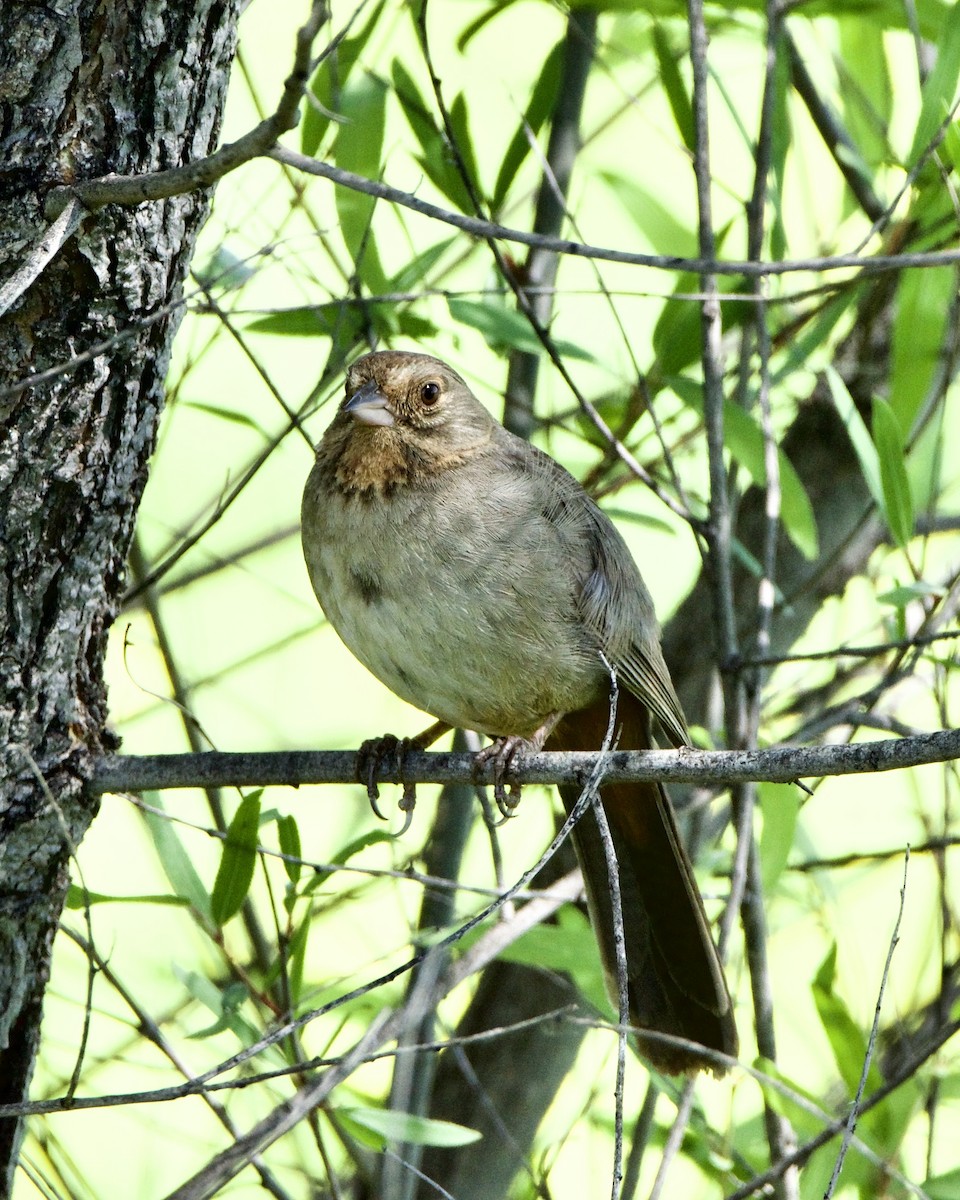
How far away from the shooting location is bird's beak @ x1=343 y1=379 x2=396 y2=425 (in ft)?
12.7

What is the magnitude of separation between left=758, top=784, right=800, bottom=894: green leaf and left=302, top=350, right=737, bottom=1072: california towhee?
216 mm

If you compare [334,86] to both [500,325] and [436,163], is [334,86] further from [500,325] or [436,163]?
[500,325]

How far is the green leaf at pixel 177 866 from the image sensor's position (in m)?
3.69

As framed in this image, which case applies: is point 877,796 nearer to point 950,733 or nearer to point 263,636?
point 263,636

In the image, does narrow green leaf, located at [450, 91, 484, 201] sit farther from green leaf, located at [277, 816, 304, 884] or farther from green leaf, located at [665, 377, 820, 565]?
green leaf, located at [277, 816, 304, 884]

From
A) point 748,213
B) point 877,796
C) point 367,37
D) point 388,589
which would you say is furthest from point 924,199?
point 877,796

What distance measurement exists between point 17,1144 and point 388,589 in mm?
1496

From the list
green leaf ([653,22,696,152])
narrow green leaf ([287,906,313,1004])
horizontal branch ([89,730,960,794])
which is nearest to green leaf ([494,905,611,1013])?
narrow green leaf ([287,906,313,1004])

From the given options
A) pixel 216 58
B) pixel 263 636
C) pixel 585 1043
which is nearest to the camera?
pixel 216 58

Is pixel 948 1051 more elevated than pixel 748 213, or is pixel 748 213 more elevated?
pixel 748 213

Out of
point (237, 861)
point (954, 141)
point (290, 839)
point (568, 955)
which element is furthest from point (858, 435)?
point (237, 861)

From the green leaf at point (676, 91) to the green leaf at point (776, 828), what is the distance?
1800 millimetres

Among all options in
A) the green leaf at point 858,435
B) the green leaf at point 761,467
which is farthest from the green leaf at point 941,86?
the green leaf at point 761,467

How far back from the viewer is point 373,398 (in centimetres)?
394
